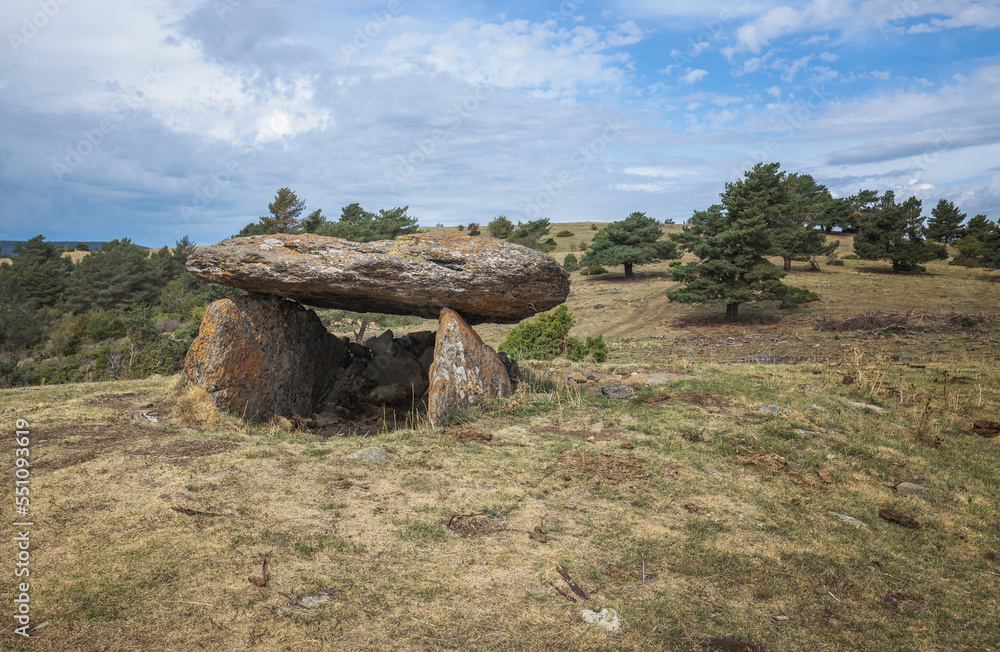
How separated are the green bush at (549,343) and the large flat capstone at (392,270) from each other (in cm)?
574

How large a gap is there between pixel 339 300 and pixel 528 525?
632 centimetres

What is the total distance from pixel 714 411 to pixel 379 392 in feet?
19.8

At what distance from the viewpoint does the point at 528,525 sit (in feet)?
16.2

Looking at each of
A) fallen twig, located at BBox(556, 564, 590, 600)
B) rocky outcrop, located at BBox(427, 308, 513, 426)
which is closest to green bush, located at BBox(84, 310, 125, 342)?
rocky outcrop, located at BBox(427, 308, 513, 426)

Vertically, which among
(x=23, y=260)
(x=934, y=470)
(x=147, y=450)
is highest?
(x=23, y=260)

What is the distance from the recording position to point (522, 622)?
3.61 meters

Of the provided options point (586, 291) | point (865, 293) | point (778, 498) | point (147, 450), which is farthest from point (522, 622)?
point (586, 291)

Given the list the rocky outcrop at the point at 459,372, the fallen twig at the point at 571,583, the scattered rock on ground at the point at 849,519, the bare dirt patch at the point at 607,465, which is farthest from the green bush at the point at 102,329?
the scattered rock on ground at the point at 849,519

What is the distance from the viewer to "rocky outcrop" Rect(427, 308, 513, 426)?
317 inches

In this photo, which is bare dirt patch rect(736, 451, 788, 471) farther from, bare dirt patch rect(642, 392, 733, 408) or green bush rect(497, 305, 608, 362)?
green bush rect(497, 305, 608, 362)

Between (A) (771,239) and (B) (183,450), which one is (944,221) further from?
(B) (183,450)

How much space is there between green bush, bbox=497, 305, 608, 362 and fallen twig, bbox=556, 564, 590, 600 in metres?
10.7

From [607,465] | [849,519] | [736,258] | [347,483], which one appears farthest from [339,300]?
[736,258]

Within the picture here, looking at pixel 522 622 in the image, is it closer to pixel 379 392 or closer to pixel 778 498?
pixel 778 498
